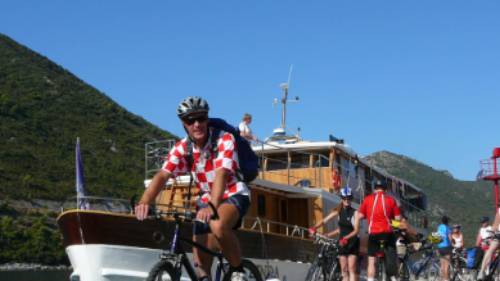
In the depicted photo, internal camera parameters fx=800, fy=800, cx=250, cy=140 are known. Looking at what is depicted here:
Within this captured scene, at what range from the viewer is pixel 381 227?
11656mm

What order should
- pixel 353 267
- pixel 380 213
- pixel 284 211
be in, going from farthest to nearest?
pixel 284 211 < pixel 353 267 < pixel 380 213

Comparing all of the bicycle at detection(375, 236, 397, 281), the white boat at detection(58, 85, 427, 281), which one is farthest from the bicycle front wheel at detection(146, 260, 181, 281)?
the bicycle at detection(375, 236, 397, 281)

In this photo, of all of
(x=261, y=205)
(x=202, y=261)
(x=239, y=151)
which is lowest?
(x=202, y=261)

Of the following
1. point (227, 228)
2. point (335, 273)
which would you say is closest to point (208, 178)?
point (227, 228)

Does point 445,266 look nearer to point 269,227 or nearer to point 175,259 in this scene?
point 269,227

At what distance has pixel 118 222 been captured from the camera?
14.2 meters

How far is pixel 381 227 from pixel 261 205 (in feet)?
25.4

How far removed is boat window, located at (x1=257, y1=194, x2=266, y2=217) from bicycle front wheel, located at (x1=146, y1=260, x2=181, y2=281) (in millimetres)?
13386

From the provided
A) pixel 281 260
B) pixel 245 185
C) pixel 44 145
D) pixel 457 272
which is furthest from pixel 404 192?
pixel 44 145

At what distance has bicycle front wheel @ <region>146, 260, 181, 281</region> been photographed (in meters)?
5.53

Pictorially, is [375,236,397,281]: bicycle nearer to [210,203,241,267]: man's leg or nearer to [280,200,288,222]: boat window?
[210,203,241,267]: man's leg

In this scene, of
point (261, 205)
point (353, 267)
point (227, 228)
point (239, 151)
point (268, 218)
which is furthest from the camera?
point (268, 218)

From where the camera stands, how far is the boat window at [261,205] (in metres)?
19.1

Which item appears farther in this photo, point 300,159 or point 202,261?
point 300,159
